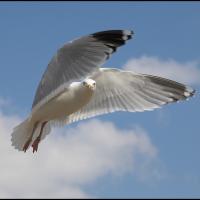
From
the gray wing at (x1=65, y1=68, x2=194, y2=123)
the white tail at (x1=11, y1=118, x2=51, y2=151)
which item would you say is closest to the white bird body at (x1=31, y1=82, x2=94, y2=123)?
the white tail at (x1=11, y1=118, x2=51, y2=151)

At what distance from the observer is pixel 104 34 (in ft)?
14.7

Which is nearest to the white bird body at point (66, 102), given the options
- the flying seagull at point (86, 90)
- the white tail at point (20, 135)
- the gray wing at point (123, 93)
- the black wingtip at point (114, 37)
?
the flying seagull at point (86, 90)

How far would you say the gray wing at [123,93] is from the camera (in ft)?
19.7

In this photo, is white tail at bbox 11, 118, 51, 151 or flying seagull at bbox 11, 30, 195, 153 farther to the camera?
white tail at bbox 11, 118, 51, 151

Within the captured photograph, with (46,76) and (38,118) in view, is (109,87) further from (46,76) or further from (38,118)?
(46,76)

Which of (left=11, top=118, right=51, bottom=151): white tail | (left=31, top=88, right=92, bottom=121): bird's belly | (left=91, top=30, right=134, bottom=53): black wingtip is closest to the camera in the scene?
(left=91, top=30, right=134, bottom=53): black wingtip

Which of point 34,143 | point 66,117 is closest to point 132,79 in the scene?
point 66,117

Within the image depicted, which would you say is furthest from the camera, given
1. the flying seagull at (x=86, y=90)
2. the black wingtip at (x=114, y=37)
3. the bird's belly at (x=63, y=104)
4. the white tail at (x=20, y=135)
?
the white tail at (x=20, y=135)

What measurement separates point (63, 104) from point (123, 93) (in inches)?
33.2

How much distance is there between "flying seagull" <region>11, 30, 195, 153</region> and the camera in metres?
4.58

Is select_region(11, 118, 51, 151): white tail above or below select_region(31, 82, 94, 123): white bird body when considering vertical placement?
below

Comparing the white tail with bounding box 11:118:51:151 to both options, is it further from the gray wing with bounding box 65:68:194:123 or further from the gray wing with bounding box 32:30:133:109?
the gray wing with bounding box 32:30:133:109

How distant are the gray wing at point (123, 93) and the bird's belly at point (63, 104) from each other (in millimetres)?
555

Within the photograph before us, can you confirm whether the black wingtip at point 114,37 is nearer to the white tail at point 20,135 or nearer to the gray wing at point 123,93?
the gray wing at point 123,93
